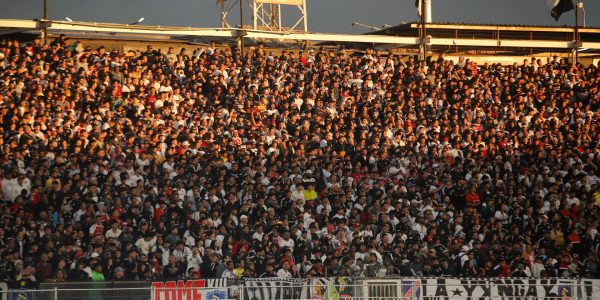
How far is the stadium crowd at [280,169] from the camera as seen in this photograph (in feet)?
75.6

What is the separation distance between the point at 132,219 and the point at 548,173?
11.8 meters

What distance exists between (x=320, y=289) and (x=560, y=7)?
906 inches

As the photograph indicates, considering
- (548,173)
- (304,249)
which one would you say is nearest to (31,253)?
(304,249)

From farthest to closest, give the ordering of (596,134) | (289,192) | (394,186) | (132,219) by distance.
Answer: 1. (596,134)
2. (394,186)
3. (289,192)
4. (132,219)

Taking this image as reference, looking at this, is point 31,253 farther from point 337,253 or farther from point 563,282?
point 563,282

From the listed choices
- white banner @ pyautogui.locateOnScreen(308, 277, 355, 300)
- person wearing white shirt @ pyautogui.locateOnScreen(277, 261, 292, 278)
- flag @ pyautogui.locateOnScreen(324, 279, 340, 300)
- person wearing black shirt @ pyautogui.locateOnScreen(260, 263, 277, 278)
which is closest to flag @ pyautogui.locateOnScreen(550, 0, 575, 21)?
person wearing white shirt @ pyautogui.locateOnScreen(277, 261, 292, 278)

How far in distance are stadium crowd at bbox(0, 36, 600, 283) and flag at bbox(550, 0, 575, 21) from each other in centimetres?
761

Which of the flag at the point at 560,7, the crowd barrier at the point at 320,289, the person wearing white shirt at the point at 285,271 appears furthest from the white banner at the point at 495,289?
the flag at the point at 560,7

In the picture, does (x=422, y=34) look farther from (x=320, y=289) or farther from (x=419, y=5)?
(x=320, y=289)

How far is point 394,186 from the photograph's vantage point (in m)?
27.4

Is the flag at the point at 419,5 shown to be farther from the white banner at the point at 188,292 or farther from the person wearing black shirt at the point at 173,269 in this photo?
the white banner at the point at 188,292

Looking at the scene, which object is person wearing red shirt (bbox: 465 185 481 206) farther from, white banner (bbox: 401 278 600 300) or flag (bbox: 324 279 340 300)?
flag (bbox: 324 279 340 300)

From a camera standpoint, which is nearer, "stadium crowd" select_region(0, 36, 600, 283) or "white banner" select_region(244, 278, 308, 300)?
"white banner" select_region(244, 278, 308, 300)

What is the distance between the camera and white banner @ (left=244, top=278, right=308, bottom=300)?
63.7 ft
